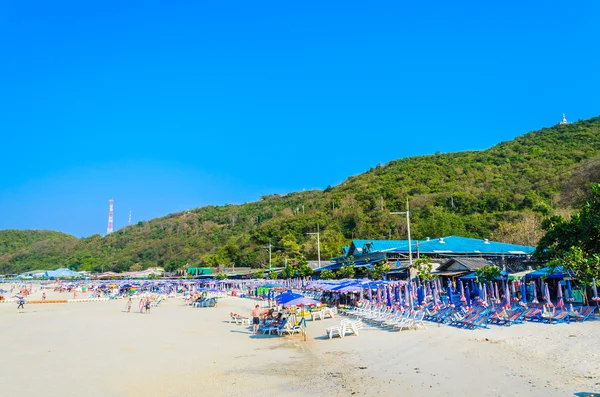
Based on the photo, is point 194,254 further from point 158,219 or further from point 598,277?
point 598,277

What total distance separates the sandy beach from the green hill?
37.0 m

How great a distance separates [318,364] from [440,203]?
67.0m

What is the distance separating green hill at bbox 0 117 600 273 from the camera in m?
62.4

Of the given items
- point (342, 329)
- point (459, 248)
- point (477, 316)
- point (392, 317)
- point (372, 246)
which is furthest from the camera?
point (372, 246)

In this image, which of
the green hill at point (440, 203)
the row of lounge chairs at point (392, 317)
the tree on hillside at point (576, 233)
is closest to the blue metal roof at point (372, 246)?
the green hill at point (440, 203)

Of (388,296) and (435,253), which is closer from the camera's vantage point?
(388,296)

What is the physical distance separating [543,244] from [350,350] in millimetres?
12638

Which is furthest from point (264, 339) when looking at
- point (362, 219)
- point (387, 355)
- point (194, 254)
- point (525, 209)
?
point (194, 254)

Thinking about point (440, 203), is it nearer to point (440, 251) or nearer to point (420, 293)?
point (440, 251)

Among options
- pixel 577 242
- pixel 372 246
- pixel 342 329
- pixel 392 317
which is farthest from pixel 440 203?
pixel 342 329

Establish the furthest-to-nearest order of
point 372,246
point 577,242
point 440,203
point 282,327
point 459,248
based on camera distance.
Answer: point 440,203, point 372,246, point 459,248, point 577,242, point 282,327

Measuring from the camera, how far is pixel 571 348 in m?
12.0

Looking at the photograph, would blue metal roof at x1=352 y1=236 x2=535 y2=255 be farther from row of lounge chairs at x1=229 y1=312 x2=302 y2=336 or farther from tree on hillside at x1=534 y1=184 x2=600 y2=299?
row of lounge chairs at x1=229 y1=312 x2=302 y2=336

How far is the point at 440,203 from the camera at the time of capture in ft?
246
